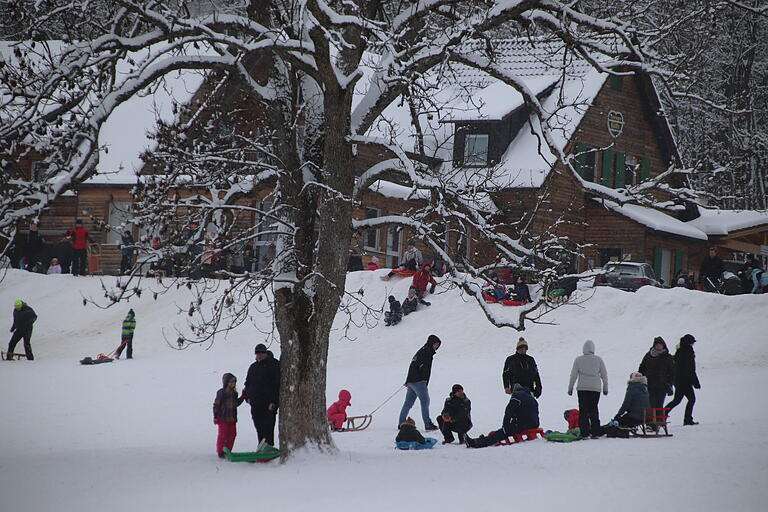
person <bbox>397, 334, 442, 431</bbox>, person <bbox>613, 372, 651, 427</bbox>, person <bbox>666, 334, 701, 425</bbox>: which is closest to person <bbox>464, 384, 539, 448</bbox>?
person <bbox>613, 372, 651, 427</bbox>

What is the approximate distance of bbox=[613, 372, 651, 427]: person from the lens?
14242 millimetres

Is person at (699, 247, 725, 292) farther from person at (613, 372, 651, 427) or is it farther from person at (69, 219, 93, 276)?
person at (69, 219, 93, 276)

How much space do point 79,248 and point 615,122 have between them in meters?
20.8

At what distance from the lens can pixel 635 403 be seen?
1427cm

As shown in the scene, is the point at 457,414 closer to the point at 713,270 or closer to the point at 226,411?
the point at 226,411

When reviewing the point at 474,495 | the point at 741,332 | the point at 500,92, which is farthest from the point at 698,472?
the point at 500,92

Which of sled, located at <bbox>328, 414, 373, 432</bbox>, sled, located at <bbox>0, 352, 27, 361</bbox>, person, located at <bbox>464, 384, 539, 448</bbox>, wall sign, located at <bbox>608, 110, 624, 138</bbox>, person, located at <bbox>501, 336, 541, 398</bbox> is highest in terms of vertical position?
wall sign, located at <bbox>608, 110, 624, 138</bbox>

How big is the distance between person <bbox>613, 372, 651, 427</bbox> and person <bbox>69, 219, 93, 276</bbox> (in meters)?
22.6

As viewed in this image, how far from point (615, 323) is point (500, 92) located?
46.3 feet

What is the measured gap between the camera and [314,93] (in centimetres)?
1297

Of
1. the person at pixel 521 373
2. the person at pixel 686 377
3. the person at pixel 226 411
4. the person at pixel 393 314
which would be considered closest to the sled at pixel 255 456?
the person at pixel 226 411

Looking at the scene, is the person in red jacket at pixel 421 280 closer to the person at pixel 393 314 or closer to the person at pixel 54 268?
the person at pixel 393 314

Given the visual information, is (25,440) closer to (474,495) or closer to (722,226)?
(474,495)

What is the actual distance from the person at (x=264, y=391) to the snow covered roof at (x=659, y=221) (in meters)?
21.1
